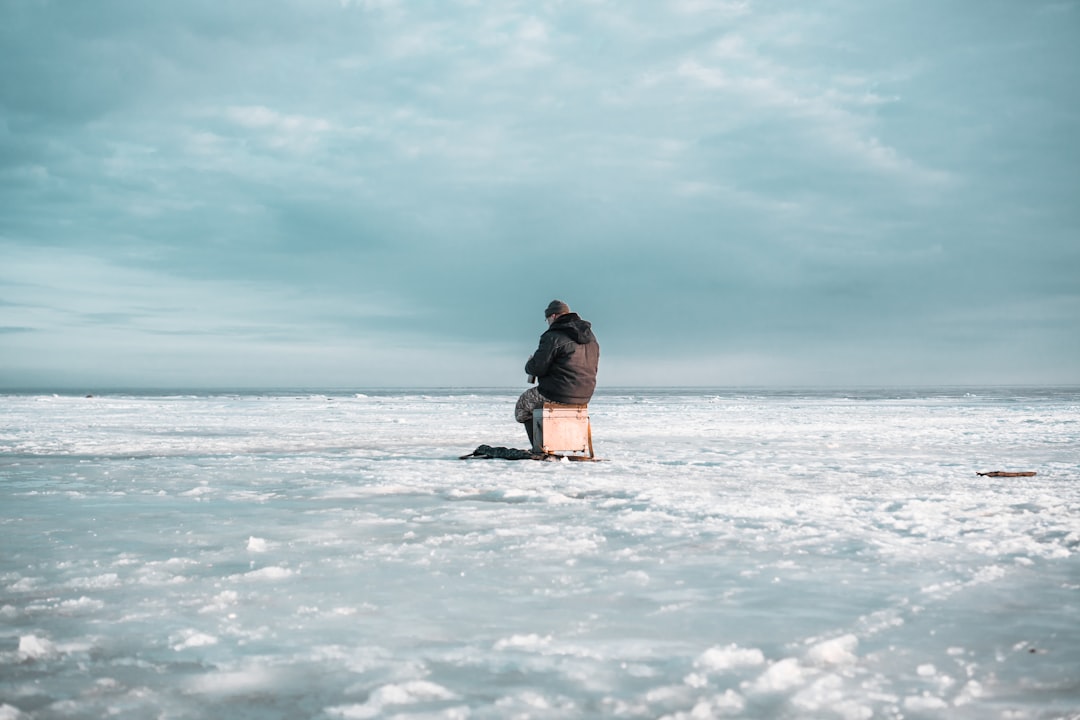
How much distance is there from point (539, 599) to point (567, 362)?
6.29 m

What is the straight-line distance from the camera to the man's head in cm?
974

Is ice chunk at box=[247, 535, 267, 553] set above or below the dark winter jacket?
below

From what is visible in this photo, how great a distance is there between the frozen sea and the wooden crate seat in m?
2.18

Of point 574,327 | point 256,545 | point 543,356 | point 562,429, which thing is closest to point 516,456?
point 562,429

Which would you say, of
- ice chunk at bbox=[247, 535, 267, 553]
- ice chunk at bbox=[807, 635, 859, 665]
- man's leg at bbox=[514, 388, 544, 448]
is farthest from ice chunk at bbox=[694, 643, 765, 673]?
man's leg at bbox=[514, 388, 544, 448]

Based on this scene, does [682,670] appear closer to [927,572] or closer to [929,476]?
[927,572]

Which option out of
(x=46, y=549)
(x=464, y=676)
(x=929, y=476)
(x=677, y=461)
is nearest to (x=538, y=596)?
(x=464, y=676)

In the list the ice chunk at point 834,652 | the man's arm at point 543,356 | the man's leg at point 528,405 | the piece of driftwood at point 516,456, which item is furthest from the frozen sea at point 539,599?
the man's leg at point 528,405

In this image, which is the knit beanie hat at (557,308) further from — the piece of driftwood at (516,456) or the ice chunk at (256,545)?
the ice chunk at (256,545)

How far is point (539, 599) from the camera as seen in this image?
3355 mm

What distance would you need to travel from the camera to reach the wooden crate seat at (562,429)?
9.59 m

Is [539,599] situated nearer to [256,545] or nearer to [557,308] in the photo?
[256,545]

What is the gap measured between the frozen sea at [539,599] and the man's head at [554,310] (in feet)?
9.33

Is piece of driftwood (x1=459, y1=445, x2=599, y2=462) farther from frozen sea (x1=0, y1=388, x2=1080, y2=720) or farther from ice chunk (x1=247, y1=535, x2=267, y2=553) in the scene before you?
ice chunk (x1=247, y1=535, x2=267, y2=553)
